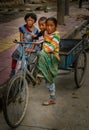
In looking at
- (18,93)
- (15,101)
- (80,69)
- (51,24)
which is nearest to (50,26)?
(51,24)

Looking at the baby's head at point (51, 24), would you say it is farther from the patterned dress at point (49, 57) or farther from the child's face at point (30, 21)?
the child's face at point (30, 21)

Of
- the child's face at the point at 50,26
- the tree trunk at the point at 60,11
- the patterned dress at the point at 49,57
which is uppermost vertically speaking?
the child's face at the point at 50,26

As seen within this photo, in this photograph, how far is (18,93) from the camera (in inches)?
187

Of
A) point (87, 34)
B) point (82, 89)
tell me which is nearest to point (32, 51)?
point (82, 89)

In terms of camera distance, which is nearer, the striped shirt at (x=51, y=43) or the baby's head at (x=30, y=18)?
the striped shirt at (x=51, y=43)

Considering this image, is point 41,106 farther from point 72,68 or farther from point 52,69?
point 72,68

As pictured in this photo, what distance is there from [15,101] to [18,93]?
0.12 meters

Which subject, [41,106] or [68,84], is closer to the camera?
[41,106]

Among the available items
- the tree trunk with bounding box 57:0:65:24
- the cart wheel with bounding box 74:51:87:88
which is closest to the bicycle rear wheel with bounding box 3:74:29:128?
the cart wheel with bounding box 74:51:87:88

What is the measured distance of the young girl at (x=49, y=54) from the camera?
5.02 metres

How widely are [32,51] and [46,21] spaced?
530mm

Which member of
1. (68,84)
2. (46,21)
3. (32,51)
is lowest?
(68,84)

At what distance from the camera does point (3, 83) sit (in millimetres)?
5727

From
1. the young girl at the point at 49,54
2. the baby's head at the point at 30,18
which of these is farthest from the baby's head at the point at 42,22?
the young girl at the point at 49,54
